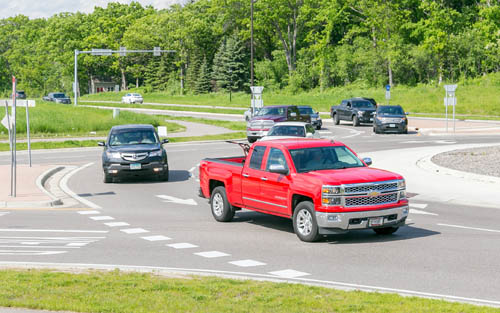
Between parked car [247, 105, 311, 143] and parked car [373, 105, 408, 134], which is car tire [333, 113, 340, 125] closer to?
parked car [373, 105, 408, 134]

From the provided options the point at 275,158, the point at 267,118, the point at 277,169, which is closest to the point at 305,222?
the point at 277,169

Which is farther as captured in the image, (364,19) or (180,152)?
(364,19)

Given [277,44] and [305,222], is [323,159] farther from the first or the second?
[277,44]

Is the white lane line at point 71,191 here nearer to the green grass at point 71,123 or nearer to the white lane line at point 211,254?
the white lane line at point 211,254

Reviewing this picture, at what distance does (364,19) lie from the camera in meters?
98.2

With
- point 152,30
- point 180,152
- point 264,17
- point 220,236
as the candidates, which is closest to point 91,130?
point 180,152

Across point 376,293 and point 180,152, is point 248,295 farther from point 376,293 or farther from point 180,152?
point 180,152

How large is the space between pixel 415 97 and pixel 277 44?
38.1 metres

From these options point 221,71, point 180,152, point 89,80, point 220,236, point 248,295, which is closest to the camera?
point 248,295

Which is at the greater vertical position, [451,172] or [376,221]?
[376,221]

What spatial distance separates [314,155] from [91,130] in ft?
122

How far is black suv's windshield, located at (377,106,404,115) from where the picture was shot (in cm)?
4553

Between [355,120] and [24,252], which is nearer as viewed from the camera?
[24,252]

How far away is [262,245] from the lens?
1237 centimetres
